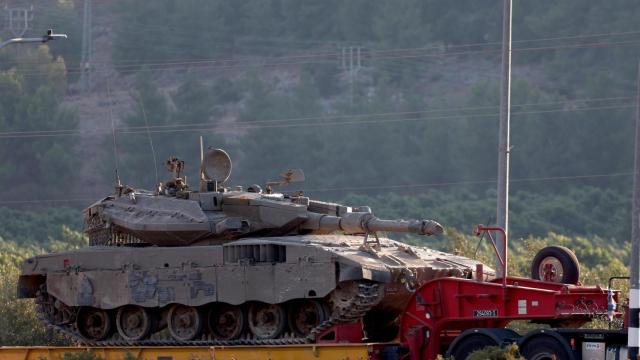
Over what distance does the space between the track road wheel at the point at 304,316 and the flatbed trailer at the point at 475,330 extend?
1.52ft

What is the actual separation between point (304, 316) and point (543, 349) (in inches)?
189

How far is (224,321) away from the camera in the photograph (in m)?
25.7

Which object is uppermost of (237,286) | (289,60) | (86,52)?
(289,60)

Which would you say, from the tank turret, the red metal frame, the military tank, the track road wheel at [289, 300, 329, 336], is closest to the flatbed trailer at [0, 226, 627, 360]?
the red metal frame

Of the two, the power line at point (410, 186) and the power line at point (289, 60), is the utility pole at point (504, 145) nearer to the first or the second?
the power line at point (410, 186)

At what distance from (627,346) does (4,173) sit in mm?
51950

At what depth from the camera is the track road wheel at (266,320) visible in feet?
80.9

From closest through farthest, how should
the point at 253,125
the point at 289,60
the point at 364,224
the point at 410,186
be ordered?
the point at 364,224 < the point at 410,186 < the point at 253,125 < the point at 289,60

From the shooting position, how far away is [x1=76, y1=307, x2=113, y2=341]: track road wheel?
87.5ft

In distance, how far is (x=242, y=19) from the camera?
8569 cm

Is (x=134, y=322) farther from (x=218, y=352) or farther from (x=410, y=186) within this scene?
(x=410, y=186)

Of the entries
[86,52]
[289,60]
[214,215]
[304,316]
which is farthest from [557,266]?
[289,60]

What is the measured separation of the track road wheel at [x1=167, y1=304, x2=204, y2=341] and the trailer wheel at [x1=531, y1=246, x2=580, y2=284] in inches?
223

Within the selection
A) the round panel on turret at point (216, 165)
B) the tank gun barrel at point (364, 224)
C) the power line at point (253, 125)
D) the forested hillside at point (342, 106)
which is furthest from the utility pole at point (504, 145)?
the power line at point (253, 125)
